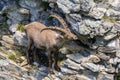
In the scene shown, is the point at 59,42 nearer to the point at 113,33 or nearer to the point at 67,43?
the point at 67,43

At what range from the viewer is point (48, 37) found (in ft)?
54.3

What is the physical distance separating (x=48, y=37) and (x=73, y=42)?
47.6 inches

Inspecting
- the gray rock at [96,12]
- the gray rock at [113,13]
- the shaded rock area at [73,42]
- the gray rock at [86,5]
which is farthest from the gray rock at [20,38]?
the gray rock at [113,13]

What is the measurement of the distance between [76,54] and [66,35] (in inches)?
40.0

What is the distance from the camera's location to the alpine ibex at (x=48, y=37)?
1573 cm

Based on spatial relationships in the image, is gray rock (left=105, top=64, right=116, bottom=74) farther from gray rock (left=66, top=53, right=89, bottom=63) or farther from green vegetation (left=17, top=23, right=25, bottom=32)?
green vegetation (left=17, top=23, right=25, bottom=32)

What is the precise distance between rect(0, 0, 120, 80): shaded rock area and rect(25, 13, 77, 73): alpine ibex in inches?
11.7

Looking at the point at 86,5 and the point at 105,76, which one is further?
the point at 105,76

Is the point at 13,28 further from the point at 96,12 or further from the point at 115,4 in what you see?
the point at 115,4

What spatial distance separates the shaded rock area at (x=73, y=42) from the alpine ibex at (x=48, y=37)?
297 mm

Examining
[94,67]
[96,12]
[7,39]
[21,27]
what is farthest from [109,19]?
[7,39]

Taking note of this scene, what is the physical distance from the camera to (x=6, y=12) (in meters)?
18.6

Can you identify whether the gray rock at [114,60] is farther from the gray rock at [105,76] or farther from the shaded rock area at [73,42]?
the gray rock at [105,76]

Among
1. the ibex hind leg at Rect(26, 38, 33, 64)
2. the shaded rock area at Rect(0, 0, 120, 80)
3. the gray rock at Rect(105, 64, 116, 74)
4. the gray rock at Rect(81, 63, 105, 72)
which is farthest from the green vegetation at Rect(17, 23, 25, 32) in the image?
the gray rock at Rect(105, 64, 116, 74)
